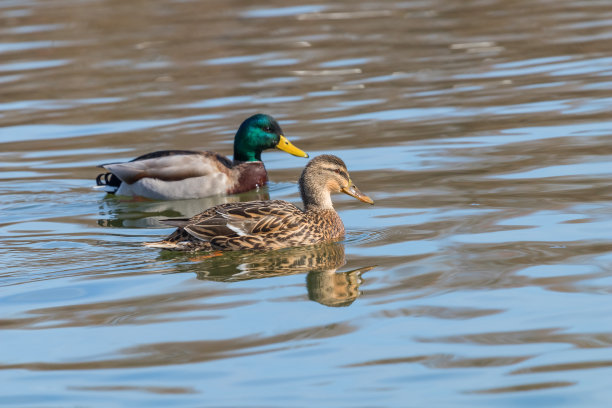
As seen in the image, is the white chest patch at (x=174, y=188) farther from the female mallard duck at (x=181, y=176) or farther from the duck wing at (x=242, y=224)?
the duck wing at (x=242, y=224)

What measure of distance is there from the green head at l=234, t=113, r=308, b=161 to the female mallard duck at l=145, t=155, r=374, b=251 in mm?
3461

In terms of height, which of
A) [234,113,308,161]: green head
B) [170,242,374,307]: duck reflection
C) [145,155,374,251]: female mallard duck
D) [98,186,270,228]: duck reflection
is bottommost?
[170,242,374,307]: duck reflection

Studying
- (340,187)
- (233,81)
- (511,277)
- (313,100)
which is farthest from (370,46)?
(511,277)

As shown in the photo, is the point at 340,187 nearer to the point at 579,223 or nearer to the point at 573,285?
the point at 579,223

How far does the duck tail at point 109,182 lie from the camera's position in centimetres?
1169

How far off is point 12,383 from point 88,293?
5.45ft

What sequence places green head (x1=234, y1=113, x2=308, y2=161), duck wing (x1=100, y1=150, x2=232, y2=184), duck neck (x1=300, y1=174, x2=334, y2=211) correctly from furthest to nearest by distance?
green head (x1=234, y1=113, x2=308, y2=161)
duck wing (x1=100, y1=150, x2=232, y2=184)
duck neck (x1=300, y1=174, x2=334, y2=211)

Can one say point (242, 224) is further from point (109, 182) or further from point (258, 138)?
point (258, 138)

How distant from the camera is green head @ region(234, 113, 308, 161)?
12414mm

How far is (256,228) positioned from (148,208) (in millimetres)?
3158

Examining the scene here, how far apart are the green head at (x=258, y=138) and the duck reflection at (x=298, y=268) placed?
3.81m

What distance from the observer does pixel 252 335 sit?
647cm

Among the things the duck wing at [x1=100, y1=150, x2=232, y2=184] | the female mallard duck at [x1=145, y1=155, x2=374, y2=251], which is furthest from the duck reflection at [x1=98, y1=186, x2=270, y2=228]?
the female mallard duck at [x1=145, y1=155, x2=374, y2=251]

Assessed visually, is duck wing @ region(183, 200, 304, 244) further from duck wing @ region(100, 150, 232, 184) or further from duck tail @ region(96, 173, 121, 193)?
duck tail @ region(96, 173, 121, 193)
